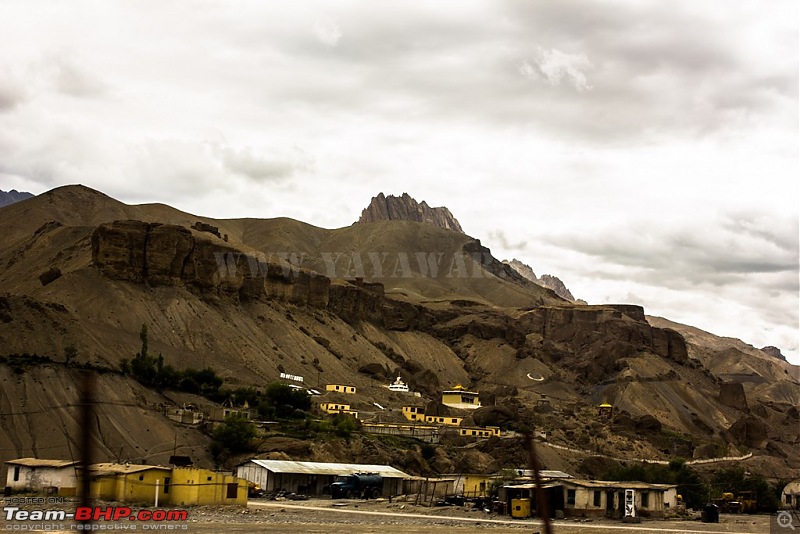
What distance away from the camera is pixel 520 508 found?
59594 mm

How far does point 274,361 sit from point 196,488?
87.3m

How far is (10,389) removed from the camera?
273 ft

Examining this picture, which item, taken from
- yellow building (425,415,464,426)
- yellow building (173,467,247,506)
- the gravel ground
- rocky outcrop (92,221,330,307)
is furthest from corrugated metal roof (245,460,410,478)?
rocky outcrop (92,221,330,307)

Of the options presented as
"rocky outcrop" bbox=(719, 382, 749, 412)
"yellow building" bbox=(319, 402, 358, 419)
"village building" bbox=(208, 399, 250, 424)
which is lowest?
"village building" bbox=(208, 399, 250, 424)

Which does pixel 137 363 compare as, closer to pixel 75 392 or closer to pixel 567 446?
pixel 75 392

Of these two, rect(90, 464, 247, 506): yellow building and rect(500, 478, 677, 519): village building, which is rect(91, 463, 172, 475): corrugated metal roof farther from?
rect(500, 478, 677, 519): village building

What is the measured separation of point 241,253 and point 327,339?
66.8ft

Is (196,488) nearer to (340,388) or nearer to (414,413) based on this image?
(414,413)

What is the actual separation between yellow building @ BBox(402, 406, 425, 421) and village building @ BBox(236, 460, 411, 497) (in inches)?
1888

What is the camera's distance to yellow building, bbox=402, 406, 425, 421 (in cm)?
12762

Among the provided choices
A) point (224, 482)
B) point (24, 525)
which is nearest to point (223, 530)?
point (24, 525)

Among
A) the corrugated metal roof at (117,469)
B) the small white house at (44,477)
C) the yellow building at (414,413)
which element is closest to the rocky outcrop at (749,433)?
the yellow building at (414,413)

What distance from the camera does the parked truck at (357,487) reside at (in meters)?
73.1

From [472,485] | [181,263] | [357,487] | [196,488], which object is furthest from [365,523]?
[181,263]
